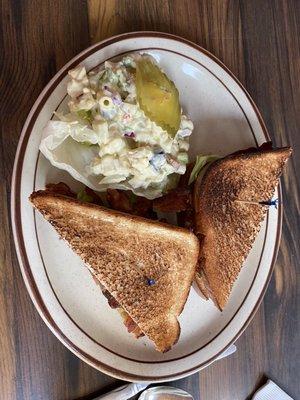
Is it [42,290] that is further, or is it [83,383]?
[83,383]

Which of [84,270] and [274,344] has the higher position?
[84,270]

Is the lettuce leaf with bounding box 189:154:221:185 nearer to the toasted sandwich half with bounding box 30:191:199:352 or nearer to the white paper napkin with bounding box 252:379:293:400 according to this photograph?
the toasted sandwich half with bounding box 30:191:199:352

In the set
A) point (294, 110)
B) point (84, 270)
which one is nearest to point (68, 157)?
point (84, 270)

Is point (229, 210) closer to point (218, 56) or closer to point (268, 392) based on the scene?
point (218, 56)

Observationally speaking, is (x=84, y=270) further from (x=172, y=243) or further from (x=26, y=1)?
(x=26, y=1)

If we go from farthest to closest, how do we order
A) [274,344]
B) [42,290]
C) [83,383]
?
[274,344] < [83,383] < [42,290]

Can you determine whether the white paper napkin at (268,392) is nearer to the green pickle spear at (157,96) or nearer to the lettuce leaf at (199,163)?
the lettuce leaf at (199,163)
